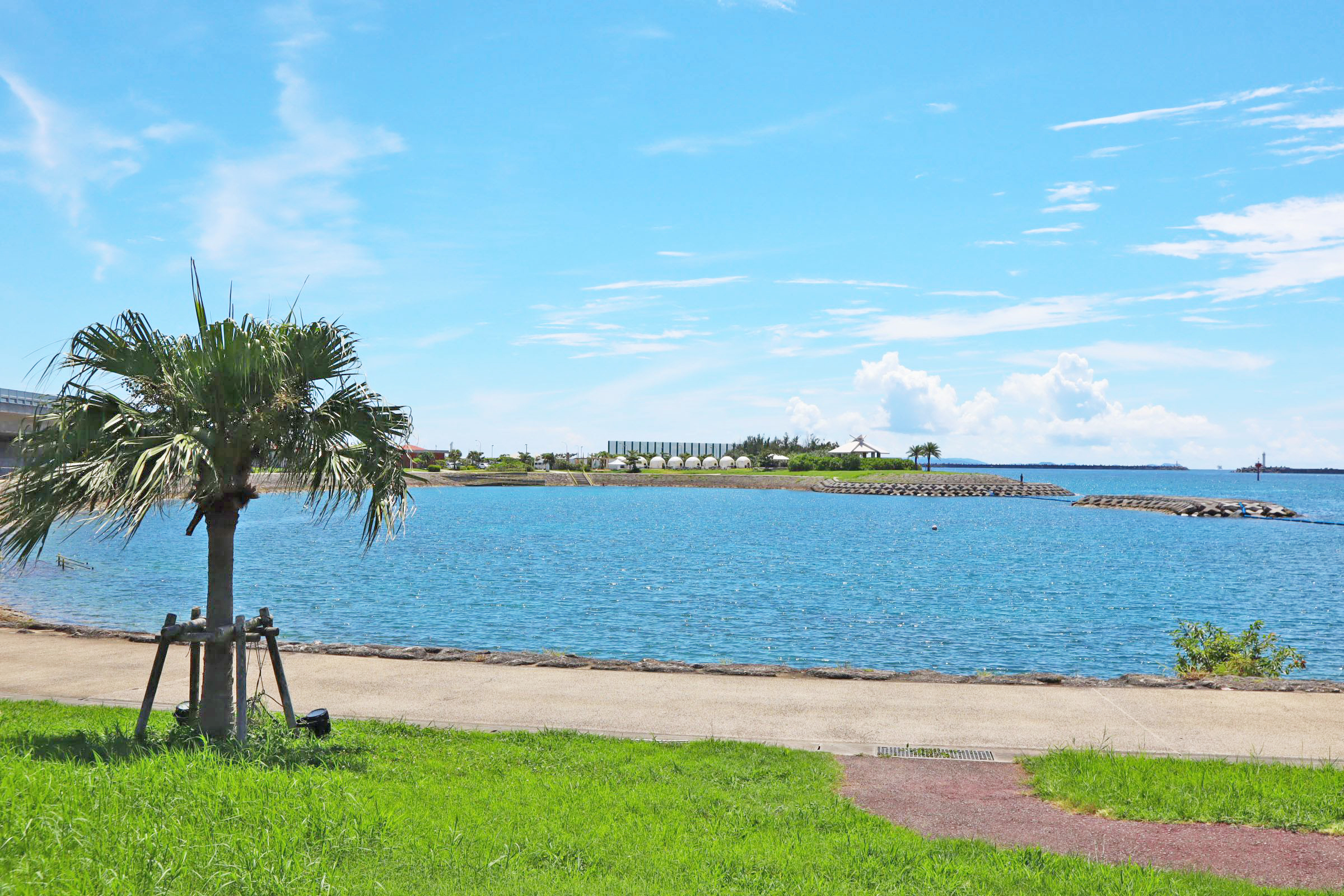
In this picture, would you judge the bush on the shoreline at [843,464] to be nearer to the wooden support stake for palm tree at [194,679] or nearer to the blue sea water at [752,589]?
the blue sea water at [752,589]

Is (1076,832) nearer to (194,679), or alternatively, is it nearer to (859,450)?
(194,679)

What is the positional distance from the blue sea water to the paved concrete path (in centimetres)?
420

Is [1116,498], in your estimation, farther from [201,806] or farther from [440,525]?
[201,806]

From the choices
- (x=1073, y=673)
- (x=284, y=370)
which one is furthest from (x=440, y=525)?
(x=284, y=370)

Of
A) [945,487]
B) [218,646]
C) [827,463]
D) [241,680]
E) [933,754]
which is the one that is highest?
[827,463]

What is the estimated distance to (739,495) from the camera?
12338 cm

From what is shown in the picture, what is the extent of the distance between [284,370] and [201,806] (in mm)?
3998

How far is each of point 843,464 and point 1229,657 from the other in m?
140

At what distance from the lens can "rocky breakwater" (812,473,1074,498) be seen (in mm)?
126062

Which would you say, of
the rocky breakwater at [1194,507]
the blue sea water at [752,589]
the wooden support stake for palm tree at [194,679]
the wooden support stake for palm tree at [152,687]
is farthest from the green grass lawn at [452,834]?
the rocky breakwater at [1194,507]

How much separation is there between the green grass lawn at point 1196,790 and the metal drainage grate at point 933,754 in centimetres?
58

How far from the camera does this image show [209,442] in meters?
8.18

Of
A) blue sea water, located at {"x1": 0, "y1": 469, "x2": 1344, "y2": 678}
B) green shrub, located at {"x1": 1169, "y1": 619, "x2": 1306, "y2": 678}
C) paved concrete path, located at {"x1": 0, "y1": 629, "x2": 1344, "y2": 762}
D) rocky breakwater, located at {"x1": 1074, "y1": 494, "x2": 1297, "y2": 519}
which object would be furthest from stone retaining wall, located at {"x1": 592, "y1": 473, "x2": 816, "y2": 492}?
paved concrete path, located at {"x1": 0, "y1": 629, "x2": 1344, "y2": 762}

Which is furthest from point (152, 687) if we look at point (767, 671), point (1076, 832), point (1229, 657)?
point (1229, 657)
